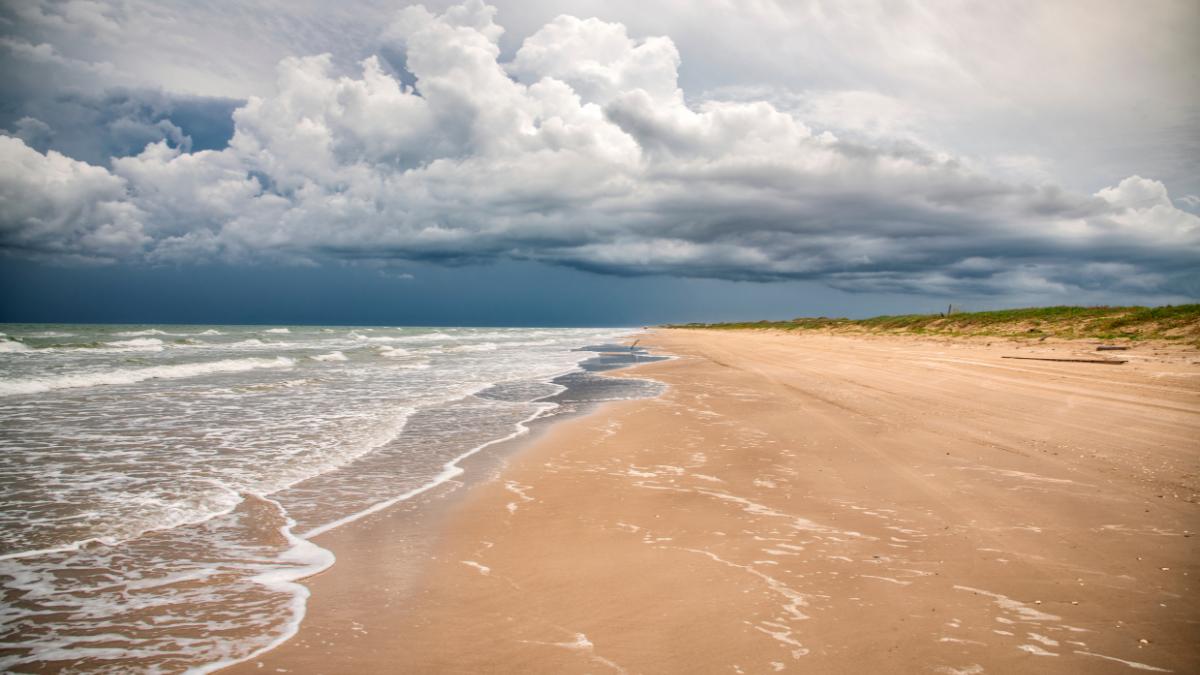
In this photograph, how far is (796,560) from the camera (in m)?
4.55

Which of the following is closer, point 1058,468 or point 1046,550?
point 1046,550

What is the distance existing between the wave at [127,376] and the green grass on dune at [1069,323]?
35.9 meters

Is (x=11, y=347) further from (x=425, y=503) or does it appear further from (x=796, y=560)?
(x=796, y=560)

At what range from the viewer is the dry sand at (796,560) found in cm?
325

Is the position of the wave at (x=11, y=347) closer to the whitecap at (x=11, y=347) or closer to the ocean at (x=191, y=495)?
the whitecap at (x=11, y=347)

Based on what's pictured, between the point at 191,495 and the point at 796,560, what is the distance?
6.47 meters

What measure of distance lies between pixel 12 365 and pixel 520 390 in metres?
23.5

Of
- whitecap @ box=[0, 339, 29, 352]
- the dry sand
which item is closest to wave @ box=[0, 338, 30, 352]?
whitecap @ box=[0, 339, 29, 352]

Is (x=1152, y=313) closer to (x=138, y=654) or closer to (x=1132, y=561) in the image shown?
(x=1132, y=561)

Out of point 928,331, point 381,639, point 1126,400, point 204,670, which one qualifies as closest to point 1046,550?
point 381,639

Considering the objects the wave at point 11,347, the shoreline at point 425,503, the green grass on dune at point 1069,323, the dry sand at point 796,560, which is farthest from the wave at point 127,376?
the green grass on dune at point 1069,323

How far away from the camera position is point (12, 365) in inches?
977

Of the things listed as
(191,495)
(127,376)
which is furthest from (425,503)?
(127,376)

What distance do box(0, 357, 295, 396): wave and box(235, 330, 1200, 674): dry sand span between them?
665 inches
